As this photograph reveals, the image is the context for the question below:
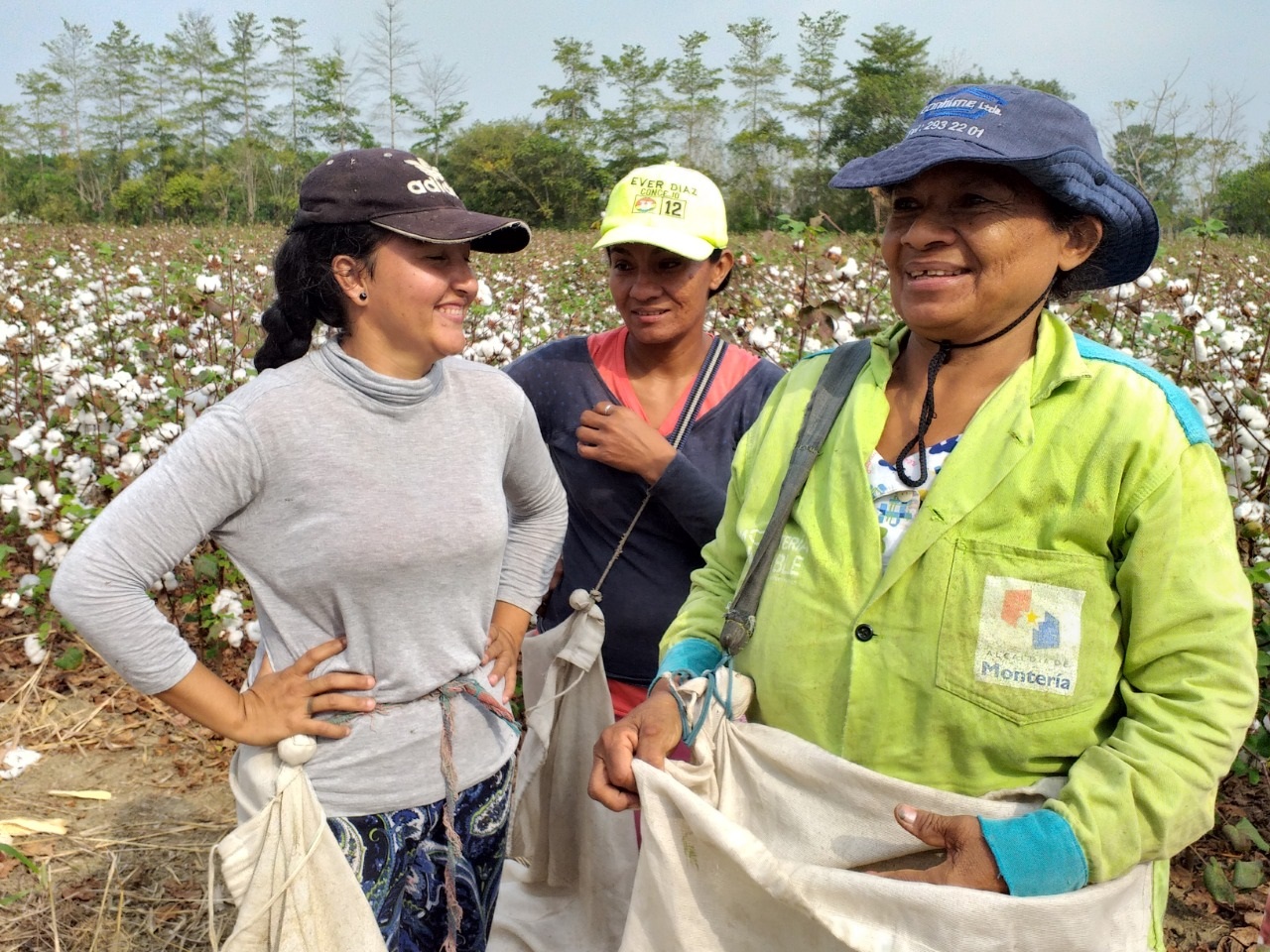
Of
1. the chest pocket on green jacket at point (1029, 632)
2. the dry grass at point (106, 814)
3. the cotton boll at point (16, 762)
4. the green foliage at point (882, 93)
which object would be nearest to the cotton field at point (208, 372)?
the dry grass at point (106, 814)

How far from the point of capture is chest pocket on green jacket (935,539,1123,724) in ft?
4.04

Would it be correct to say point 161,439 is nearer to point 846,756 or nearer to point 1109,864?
point 846,756

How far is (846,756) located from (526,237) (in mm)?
1207

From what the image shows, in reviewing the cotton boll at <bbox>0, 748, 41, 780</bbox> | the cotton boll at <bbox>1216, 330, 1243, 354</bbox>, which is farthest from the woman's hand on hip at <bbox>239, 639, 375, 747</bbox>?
the cotton boll at <bbox>1216, 330, 1243, 354</bbox>

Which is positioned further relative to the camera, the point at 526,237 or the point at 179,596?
the point at 179,596

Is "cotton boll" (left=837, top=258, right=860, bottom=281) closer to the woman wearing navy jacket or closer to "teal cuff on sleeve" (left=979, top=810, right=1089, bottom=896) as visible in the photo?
the woman wearing navy jacket

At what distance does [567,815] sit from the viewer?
8.53 feet

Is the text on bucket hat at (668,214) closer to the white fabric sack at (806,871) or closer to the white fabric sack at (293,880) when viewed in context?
the white fabric sack at (806,871)

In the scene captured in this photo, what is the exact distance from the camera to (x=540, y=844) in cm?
264

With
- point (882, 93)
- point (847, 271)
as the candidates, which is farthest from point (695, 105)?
point (847, 271)

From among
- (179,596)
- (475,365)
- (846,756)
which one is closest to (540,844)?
(475,365)

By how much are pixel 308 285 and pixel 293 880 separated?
98 cm

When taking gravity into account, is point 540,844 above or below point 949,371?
below

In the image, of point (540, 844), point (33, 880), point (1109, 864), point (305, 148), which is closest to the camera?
point (1109, 864)
